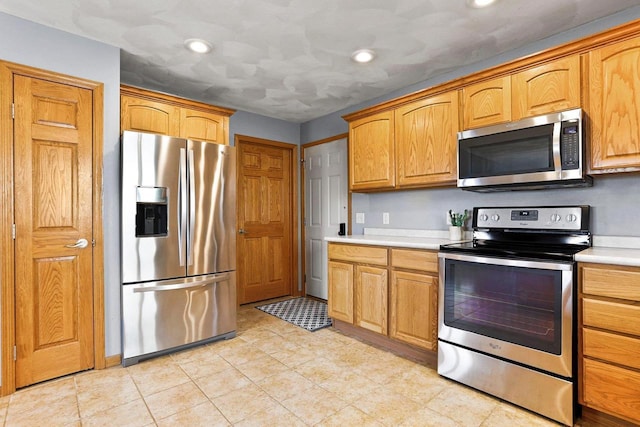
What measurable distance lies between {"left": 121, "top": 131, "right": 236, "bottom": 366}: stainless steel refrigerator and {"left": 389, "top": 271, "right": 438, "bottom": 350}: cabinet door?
147 cm

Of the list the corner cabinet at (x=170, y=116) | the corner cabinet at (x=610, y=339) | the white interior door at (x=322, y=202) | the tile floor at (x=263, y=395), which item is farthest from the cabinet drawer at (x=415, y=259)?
the corner cabinet at (x=170, y=116)

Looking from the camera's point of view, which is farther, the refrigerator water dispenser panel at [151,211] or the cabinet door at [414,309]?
the refrigerator water dispenser panel at [151,211]

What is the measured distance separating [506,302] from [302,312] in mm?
2399

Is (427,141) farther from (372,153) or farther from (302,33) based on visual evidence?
(302,33)

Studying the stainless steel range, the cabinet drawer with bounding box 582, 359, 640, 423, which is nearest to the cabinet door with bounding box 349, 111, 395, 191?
the stainless steel range

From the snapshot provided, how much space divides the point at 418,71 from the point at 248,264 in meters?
2.95

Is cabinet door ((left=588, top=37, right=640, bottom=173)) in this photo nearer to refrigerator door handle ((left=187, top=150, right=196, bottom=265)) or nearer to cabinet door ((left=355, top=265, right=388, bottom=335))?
cabinet door ((left=355, top=265, right=388, bottom=335))

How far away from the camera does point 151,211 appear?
8.77 feet

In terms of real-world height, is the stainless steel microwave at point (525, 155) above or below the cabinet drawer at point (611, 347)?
above

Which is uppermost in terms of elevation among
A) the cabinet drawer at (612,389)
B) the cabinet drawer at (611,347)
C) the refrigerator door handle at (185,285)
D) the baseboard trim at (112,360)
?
the refrigerator door handle at (185,285)

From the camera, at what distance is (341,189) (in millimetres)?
4191

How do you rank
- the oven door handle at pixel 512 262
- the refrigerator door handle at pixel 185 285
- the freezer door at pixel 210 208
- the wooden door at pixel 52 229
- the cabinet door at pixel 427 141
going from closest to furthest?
1. the oven door handle at pixel 512 262
2. the wooden door at pixel 52 229
3. the refrigerator door handle at pixel 185 285
4. the cabinet door at pixel 427 141
5. the freezer door at pixel 210 208

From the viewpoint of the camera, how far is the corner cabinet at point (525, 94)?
6.93ft

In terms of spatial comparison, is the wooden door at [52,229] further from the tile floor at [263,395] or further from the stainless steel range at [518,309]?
the stainless steel range at [518,309]
